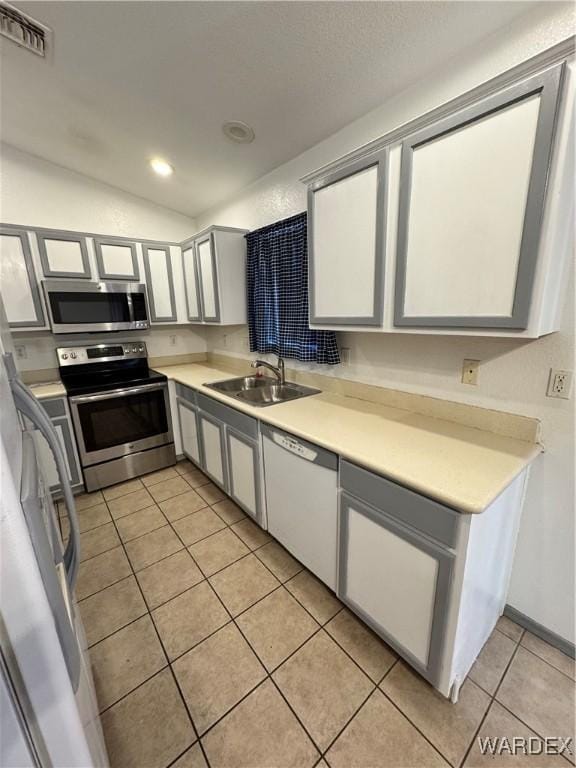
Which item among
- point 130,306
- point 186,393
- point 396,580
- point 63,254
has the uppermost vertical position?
point 63,254

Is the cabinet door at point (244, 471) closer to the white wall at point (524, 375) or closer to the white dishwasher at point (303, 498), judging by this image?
the white dishwasher at point (303, 498)

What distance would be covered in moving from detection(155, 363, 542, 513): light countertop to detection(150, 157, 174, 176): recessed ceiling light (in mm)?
1981

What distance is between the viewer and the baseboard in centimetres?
136

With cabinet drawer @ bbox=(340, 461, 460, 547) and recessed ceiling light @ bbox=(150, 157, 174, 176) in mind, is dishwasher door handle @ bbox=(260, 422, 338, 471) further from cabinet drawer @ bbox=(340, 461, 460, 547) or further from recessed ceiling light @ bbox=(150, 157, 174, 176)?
recessed ceiling light @ bbox=(150, 157, 174, 176)

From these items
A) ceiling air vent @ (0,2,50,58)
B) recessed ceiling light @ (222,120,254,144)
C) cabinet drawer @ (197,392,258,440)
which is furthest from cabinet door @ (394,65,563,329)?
ceiling air vent @ (0,2,50,58)

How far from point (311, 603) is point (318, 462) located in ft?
2.56

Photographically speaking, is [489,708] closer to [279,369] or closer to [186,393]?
[279,369]

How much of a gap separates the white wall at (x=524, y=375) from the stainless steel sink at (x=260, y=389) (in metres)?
0.73

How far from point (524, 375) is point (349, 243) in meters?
0.96

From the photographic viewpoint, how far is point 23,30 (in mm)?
1447

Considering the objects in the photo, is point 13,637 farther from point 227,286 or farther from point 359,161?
point 227,286

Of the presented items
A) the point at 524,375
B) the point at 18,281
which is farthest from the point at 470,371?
the point at 18,281

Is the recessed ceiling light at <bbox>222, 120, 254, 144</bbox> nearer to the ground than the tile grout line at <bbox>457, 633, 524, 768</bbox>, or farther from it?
farther from it

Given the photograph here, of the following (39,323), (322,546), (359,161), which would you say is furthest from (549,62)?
(39,323)
